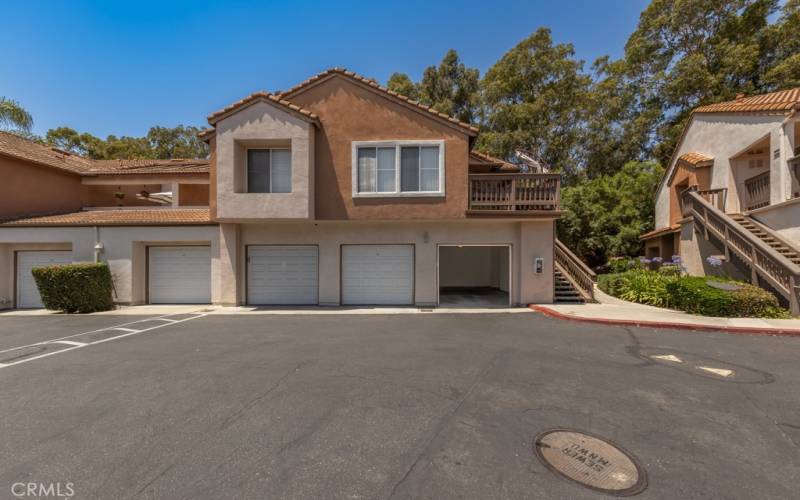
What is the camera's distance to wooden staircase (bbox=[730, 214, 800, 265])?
1047 centimetres

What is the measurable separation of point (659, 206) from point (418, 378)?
2049 cm

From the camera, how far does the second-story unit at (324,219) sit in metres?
11.0

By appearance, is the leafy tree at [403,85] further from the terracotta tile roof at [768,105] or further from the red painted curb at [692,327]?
the red painted curb at [692,327]

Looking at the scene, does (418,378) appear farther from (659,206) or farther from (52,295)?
(659,206)

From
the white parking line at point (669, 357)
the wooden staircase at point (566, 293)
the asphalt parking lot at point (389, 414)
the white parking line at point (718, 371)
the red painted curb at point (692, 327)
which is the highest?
the wooden staircase at point (566, 293)

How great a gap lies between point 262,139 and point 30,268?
34.9ft

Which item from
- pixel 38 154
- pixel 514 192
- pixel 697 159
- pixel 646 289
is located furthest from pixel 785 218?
pixel 38 154

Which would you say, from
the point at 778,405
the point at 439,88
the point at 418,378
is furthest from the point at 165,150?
the point at 778,405

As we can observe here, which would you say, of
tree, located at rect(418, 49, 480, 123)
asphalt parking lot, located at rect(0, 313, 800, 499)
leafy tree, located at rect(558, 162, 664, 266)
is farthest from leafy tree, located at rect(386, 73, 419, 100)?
asphalt parking lot, located at rect(0, 313, 800, 499)

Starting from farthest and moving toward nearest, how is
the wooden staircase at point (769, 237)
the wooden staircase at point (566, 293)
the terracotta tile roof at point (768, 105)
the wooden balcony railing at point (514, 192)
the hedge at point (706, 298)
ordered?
1. the wooden staircase at point (566, 293)
2. the terracotta tile roof at point (768, 105)
3. the wooden balcony railing at point (514, 192)
4. the wooden staircase at point (769, 237)
5. the hedge at point (706, 298)

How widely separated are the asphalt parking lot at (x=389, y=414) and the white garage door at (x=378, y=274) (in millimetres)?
Answer: 4849

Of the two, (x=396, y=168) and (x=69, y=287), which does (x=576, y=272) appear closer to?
(x=396, y=168)

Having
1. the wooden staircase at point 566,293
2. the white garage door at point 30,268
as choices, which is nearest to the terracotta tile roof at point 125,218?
the white garage door at point 30,268

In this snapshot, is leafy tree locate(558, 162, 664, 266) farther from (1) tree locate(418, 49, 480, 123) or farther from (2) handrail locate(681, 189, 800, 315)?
(1) tree locate(418, 49, 480, 123)
